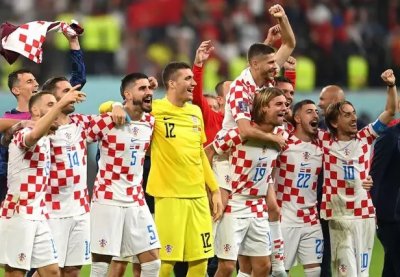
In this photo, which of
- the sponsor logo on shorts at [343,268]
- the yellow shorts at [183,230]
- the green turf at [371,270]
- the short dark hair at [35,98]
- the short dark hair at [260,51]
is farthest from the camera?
the green turf at [371,270]

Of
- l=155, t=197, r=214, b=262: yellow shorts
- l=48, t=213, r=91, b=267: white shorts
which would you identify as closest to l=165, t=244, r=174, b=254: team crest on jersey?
l=155, t=197, r=214, b=262: yellow shorts

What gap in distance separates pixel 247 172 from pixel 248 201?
0.25 metres

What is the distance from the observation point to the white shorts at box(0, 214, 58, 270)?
9141 mm

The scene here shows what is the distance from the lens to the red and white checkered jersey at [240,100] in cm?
996

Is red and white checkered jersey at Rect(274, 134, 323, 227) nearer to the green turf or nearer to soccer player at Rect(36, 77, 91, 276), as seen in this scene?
soccer player at Rect(36, 77, 91, 276)

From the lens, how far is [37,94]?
9.37 meters

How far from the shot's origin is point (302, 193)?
1055cm

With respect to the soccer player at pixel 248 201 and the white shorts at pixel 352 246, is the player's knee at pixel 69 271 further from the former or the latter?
the white shorts at pixel 352 246

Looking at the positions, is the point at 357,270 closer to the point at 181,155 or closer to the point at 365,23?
the point at 181,155

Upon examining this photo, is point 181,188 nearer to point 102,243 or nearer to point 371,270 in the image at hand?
point 102,243

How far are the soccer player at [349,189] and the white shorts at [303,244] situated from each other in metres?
0.12

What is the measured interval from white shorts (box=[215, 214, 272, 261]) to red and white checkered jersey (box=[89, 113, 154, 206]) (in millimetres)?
753

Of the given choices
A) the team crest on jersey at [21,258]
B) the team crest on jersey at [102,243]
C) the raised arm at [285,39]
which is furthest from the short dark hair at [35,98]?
the raised arm at [285,39]

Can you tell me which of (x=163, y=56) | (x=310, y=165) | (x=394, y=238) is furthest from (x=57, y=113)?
(x=163, y=56)
